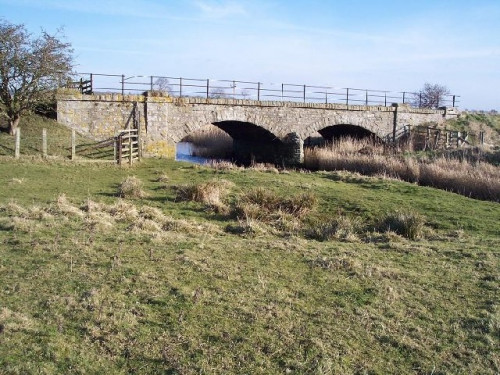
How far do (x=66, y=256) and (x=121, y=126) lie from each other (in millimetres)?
17440

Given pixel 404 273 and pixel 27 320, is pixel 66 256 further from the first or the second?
pixel 404 273

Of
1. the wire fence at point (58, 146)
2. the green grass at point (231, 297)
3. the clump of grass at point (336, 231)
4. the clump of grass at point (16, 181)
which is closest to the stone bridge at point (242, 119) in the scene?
the wire fence at point (58, 146)

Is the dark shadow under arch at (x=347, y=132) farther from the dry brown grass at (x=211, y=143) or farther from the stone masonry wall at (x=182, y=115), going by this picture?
the dry brown grass at (x=211, y=143)

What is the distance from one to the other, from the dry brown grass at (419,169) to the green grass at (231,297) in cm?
768

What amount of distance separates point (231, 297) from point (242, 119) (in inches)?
867

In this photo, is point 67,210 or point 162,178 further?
point 162,178

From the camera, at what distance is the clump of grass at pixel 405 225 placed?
11.4 metres

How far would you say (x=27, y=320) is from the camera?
517cm

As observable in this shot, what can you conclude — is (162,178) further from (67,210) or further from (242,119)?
(242,119)

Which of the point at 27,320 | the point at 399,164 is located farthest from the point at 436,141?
the point at 27,320

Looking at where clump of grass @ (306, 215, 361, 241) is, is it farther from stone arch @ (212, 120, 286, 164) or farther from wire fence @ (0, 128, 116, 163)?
stone arch @ (212, 120, 286, 164)

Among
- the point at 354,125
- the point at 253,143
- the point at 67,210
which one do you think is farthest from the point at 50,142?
the point at 354,125

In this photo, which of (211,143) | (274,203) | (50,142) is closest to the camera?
(274,203)

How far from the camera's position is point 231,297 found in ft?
20.3
